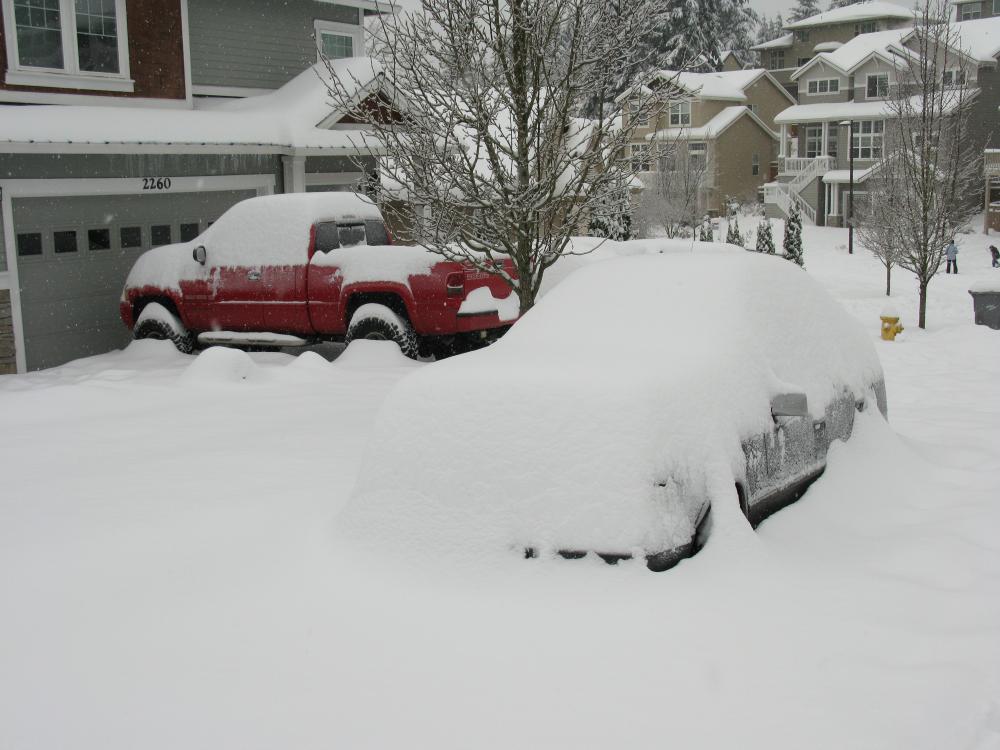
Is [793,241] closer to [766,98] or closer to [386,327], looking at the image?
[386,327]

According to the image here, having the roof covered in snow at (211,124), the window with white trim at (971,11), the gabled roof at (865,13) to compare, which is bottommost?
the roof covered in snow at (211,124)

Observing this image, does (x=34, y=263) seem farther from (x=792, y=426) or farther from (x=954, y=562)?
(x=954, y=562)

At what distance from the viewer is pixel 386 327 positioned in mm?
11914

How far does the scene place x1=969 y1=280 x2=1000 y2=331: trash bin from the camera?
16031mm

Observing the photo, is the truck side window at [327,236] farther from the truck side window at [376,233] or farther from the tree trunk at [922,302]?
the tree trunk at [922,302]

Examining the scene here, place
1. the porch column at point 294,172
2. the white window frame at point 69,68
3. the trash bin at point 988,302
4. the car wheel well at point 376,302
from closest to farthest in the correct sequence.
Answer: the car wheel well at point 376,302, the white window frame at point 69,68, the trash bin at point 988,302, the porch column at point 294,172

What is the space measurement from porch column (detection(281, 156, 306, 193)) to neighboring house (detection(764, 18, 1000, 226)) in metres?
33.0

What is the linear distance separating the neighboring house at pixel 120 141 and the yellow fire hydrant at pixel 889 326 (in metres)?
8.84

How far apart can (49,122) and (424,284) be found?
5.77m

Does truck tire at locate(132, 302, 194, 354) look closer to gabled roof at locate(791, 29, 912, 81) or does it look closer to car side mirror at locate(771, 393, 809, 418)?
car side mirror at locate(771, 393, 809, 418)

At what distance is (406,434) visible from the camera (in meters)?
5.23

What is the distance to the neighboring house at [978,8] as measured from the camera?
55.5m

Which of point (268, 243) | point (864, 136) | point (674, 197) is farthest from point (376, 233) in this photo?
point (864, 136)

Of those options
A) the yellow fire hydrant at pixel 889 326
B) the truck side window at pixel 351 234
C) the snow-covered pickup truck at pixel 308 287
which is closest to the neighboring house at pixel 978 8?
the yellow fire hydrant at pixel 889 326
